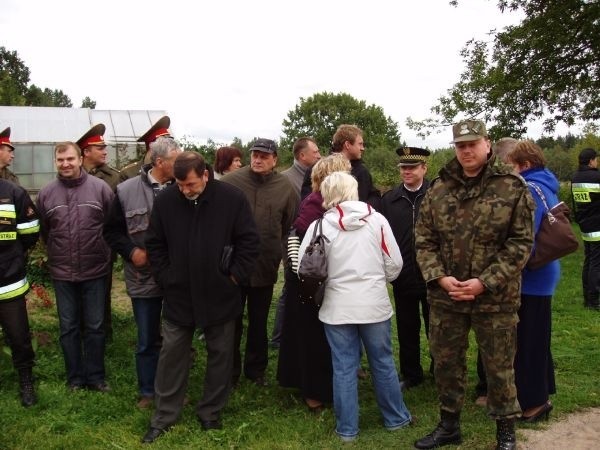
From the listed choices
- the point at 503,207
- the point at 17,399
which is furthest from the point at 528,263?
the point at 17,399

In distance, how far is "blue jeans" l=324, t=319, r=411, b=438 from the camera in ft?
13.5

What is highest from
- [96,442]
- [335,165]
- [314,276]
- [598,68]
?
[598,68]

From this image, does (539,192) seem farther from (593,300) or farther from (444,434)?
(593,300)

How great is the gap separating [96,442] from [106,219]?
1645 millimetres

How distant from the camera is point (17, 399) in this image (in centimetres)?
490

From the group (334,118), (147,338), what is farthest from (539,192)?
(334,118)

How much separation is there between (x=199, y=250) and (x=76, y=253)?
1.40 meters

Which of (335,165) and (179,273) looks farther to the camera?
(335,165)

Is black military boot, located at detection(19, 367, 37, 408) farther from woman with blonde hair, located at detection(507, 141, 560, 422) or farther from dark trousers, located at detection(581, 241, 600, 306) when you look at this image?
dark trousers, located at detection(581, 241, 600, 306)

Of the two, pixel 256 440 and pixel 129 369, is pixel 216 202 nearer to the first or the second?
pixel 256 440

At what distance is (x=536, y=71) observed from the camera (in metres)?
13.6

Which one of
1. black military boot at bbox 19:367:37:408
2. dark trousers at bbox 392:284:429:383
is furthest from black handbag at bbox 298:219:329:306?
black military boot at bbox 19:367:37:408

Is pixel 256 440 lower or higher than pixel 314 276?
lower

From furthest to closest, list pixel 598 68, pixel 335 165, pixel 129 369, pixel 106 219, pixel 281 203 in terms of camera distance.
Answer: pixel 598 68, pixel 129 369, pixel 281 203, pixel 106 219, pixel 335 165
